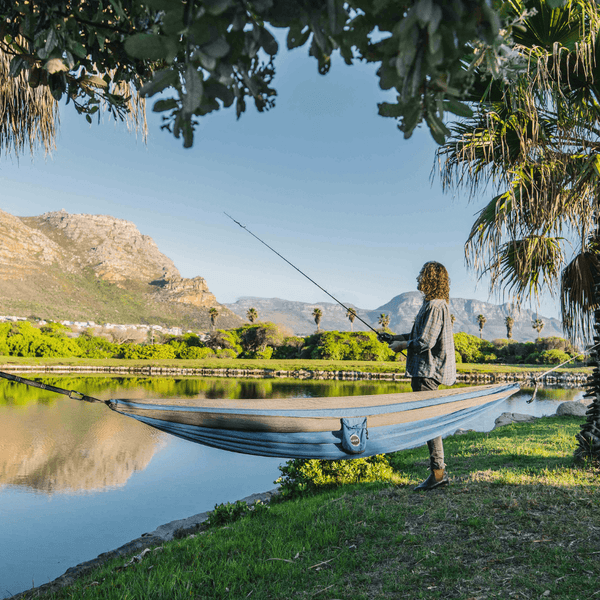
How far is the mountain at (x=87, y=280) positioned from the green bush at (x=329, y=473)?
72.0m

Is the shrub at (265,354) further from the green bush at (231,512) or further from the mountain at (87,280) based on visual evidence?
the green bush at (231,512)

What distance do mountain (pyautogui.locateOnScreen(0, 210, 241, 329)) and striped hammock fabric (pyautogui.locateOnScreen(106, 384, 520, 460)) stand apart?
73733mm

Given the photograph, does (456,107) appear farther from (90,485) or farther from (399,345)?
(90,485)

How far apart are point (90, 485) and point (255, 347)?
40443mm

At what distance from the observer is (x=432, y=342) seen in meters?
2.80

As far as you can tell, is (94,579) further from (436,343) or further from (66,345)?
(66,345)

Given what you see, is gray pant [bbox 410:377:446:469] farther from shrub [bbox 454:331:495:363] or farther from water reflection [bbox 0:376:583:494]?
shrub [bbox 454:331:495:363]

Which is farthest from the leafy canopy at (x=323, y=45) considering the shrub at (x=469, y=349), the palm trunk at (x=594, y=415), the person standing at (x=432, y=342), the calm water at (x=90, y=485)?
the shrub at (x=469, y=349)

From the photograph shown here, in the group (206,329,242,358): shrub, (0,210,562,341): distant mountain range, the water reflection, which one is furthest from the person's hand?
(0,210,562,341): distant mountain range

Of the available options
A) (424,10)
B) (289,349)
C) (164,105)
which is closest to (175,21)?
(164,105)

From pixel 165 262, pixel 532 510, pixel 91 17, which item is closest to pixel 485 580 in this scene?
pixel 532 510

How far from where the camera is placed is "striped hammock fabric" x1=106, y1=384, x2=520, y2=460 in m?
2.17

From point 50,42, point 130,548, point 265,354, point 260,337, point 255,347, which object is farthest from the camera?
point 255,347

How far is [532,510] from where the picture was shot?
261 centimetres
